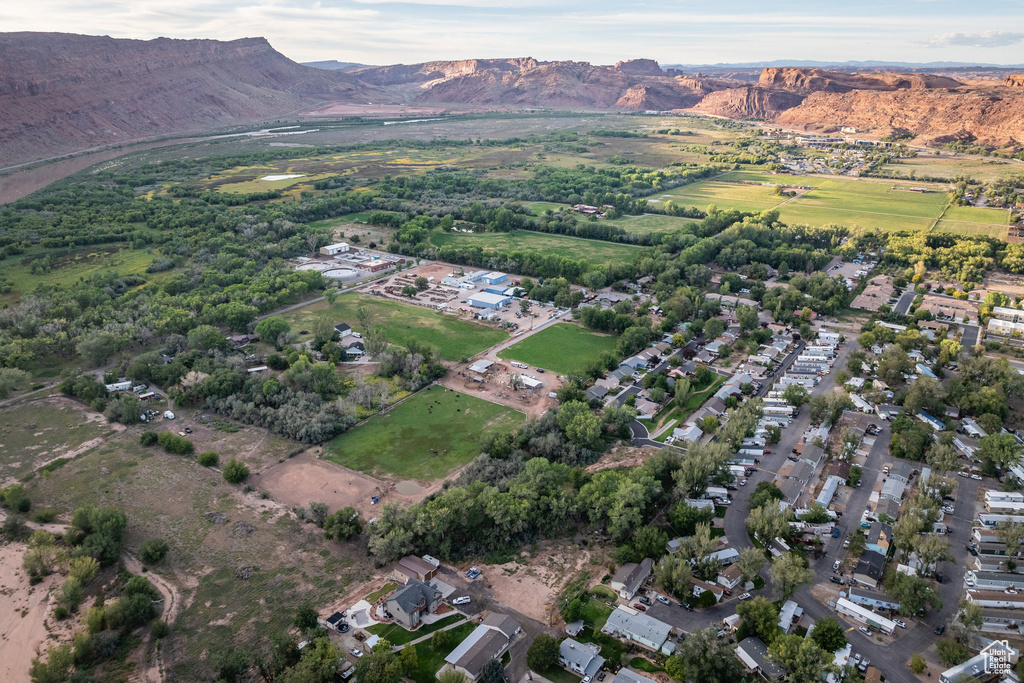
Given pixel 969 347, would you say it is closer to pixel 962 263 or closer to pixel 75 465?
pixel 962 263

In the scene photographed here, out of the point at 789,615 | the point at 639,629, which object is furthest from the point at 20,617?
the point at 789,615

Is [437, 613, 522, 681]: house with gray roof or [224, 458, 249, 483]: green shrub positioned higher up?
[224, 458, 249, 483]: green shrub

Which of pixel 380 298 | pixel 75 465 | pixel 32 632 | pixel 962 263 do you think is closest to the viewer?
pixel 32 632

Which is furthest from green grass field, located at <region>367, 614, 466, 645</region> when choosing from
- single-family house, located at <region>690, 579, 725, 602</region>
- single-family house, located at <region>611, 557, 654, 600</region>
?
single-family house, located at <region>690, 579, 725, 602</region>

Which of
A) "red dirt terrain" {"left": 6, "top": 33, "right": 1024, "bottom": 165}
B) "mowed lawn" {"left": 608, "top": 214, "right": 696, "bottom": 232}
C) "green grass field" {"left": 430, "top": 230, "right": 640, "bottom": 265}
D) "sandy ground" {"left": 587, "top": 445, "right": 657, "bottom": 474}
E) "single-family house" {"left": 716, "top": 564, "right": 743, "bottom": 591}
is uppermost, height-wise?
"red dirt terrain" {"left": 6, "top": 33, "right": 1024, "bottom": 165}

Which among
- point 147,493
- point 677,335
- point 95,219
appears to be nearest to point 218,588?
point 147,493

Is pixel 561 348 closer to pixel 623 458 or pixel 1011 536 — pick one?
pixel 623 458

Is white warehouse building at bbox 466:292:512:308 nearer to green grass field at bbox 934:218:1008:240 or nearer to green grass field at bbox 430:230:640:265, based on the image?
green grass field at bbox 430:230:640:265
